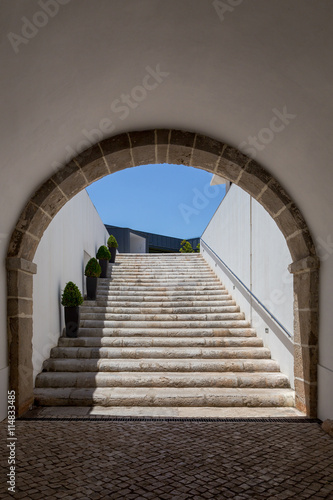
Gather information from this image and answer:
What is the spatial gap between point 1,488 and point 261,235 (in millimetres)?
4966

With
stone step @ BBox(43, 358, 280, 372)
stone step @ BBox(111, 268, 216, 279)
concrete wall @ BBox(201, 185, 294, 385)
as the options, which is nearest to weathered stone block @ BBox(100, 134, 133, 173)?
concrete wall @ BBox(201, 185, 294, 385)

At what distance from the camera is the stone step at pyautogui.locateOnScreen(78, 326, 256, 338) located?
248 inches

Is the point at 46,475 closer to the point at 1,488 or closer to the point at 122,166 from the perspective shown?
the point at 1,488

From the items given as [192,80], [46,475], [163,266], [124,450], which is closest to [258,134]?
[192,80]

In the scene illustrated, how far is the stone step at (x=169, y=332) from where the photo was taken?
630 cm

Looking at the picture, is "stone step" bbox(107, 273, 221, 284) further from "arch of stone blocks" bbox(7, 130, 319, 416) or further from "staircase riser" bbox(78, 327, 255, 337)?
"arch of stone blocks" bbox(7, 130, 319, 416)

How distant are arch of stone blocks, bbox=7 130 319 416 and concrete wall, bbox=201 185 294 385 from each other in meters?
A: 0.88

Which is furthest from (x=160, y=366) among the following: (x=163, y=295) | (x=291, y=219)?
→ (x=163, y=295)

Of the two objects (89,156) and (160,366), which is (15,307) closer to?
(89,156)

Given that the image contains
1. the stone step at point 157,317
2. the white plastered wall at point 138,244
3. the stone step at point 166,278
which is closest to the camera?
the stone step at point 157,317

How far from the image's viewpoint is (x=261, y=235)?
6.27m

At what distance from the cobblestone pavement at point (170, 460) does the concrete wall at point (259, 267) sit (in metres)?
1.68

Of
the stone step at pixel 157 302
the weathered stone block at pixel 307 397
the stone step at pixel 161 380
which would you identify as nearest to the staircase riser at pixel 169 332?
the stone step at pixel 157 302

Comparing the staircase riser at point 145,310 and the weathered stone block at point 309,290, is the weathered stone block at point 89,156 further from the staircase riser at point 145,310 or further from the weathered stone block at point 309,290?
the staircase riser at point 145,310
